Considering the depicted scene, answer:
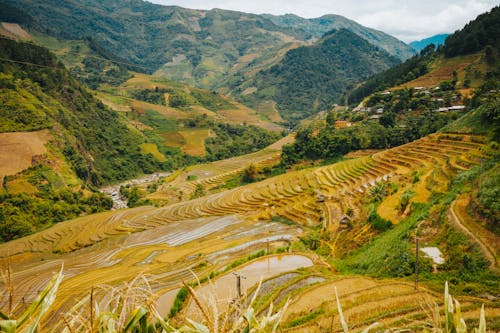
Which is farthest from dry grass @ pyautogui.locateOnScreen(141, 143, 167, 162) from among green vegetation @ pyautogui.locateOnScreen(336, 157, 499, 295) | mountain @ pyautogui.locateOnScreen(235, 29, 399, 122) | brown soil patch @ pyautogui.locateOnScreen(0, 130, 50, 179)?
mountain @ pyautogui.locateOnScreen(235, 29, 399, 122)

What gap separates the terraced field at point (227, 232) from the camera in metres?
14.9

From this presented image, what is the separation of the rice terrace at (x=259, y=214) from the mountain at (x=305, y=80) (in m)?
72.8

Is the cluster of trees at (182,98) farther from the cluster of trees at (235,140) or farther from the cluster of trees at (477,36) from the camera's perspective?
the cluster of trees at (477,36)

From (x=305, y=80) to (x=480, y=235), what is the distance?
568 feet

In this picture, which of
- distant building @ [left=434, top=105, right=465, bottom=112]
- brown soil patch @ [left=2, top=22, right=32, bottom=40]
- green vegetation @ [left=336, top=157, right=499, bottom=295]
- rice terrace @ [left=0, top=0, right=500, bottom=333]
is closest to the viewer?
rice terrace @ [left=0, top=0, right=500, bottom=333]

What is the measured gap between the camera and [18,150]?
147ft

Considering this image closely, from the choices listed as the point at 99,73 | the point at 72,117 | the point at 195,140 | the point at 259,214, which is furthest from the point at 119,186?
the point at 99,73

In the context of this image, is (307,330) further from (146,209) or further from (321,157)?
(321,157)

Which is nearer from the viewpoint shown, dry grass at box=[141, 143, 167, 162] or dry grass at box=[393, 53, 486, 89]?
dry grass at box=[393, 53, 486, 89]

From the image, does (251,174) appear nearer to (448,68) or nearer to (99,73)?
(448,68)

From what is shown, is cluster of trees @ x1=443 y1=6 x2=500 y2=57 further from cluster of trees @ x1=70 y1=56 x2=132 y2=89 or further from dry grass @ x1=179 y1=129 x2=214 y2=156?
cluster of trees @ x1=70 y1=56 x2=132 y2=89

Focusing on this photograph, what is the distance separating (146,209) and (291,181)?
19223 mm

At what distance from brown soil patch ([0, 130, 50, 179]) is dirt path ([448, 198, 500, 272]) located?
51.5 meters

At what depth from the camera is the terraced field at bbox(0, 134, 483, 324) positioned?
49.0 ft
